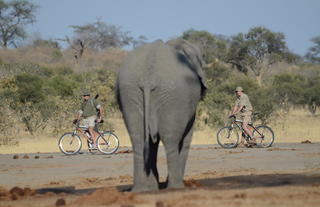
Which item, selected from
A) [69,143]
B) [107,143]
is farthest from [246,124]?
[69,143]

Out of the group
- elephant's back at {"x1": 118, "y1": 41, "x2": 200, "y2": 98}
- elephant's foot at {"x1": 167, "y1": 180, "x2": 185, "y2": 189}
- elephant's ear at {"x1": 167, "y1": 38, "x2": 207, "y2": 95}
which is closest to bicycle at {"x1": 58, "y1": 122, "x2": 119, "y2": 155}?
elephant's ear at {"x1": 167, "y1": 38, "x2": 207, "y2": 95}

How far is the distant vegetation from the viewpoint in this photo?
89.2ft

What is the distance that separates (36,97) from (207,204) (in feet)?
81.3

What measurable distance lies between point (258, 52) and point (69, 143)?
39653mm

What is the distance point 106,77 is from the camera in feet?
122

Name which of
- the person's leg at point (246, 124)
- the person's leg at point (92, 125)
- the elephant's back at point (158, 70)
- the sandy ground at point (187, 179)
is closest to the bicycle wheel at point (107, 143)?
the person's leg at point (92, 125)

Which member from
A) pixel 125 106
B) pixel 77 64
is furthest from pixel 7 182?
pixel 77 64

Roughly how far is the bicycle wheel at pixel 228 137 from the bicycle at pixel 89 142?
11.6 feet

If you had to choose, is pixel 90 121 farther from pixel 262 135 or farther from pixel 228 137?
pixel 262 135

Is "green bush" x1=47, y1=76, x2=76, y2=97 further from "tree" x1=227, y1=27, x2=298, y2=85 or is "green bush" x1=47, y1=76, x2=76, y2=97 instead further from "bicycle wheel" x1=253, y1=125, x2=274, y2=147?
"tree" x1=227, y1=27, x2=298, y2=85

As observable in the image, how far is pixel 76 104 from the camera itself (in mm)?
27203

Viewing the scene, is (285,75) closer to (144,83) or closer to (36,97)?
(36,97)

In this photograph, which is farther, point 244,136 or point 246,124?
point 244,136

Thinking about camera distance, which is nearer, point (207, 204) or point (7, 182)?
point (207, 204)
